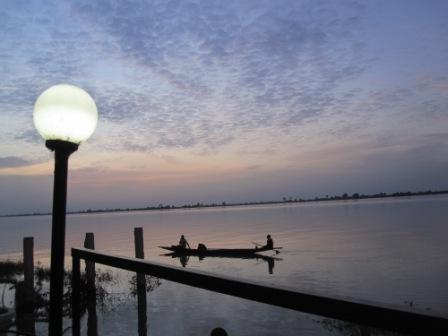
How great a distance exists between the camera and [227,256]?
3294cm

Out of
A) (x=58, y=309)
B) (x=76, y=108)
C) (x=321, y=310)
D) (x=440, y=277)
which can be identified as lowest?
(x=440, y=277)

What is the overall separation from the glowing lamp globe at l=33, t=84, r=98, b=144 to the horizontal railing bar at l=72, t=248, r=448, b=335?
1495 millimetres

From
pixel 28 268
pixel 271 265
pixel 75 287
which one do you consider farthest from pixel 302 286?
pixel 75 287

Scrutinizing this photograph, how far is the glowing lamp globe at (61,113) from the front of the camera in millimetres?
3129

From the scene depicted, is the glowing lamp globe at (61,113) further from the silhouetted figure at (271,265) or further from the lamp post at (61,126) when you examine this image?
the silhouetted figure at (271,265)

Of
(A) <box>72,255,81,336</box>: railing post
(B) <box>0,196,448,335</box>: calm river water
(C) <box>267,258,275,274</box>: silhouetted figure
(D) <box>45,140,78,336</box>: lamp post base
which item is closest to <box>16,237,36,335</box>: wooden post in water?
(B) <box>0,196,448,335</box>: calm river water

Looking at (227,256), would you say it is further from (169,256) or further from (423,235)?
(423,235)

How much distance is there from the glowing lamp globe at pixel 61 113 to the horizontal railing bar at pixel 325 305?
4.91ft

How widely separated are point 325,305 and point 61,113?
2500 mm

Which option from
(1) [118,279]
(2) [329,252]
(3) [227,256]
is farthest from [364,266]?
(1) [118,279]

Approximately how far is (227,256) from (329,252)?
951cm

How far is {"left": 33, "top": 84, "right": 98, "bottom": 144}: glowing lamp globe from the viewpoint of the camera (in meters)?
3.13

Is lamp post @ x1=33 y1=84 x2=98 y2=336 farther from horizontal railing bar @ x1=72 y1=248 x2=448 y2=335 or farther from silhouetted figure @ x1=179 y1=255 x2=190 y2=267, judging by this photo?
silhouetted figure @ x1=179 y1=255 x2=190 y2=267

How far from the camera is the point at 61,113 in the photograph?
3133 mm
